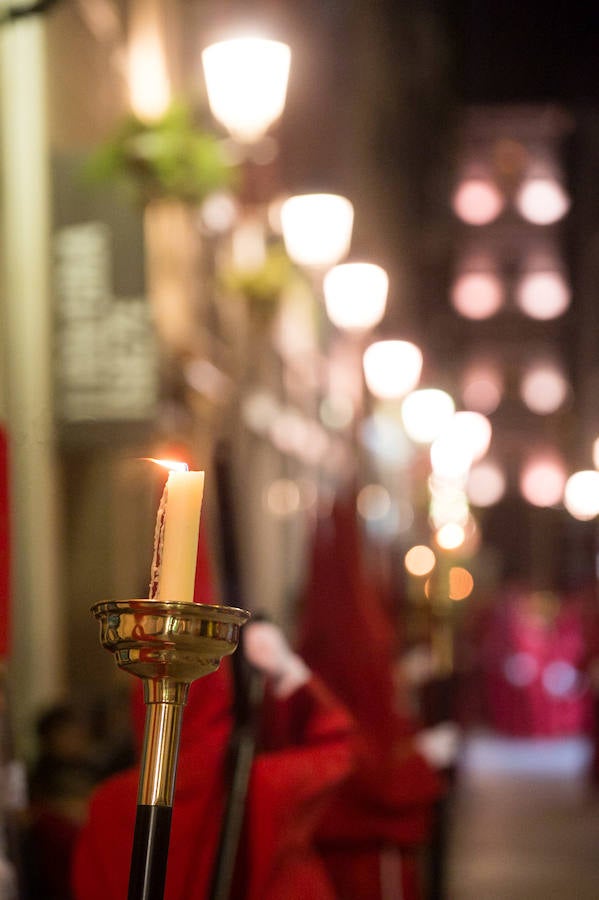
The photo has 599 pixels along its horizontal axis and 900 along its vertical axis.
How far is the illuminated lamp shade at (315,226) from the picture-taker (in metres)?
8.83

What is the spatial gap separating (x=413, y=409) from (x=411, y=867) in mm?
11666

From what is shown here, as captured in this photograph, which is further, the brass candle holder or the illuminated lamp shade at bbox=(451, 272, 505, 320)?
the illuminated lamp shade at bbox=(451, 272, 505, 320)

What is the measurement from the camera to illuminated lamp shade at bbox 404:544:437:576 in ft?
36.1

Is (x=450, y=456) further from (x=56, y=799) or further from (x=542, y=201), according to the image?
(x=56, y=799)

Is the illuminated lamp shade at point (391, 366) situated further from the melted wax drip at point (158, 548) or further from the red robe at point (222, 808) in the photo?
the melted wax drip at point (158, 548)

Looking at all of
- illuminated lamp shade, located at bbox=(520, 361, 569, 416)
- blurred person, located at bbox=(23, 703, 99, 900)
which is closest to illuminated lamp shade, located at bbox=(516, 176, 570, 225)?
illuminated lamp shade, located at bbox=(520, 361, 569, 416)

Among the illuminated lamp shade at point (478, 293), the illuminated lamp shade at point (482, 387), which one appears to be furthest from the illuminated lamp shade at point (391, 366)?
the illuminated lamp shade at point (482, 387)

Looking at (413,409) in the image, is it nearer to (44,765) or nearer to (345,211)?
(345,211)

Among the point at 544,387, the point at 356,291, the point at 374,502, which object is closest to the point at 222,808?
the point at 356,291

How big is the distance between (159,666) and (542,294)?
2355 cm

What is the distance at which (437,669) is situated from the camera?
8.70 metres

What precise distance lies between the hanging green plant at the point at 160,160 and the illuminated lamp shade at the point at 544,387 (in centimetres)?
2189

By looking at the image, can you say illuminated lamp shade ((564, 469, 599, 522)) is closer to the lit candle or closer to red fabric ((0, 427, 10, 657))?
red fabric ((0, 427, 10, 657))

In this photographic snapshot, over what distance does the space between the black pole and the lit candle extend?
8.0 inches
